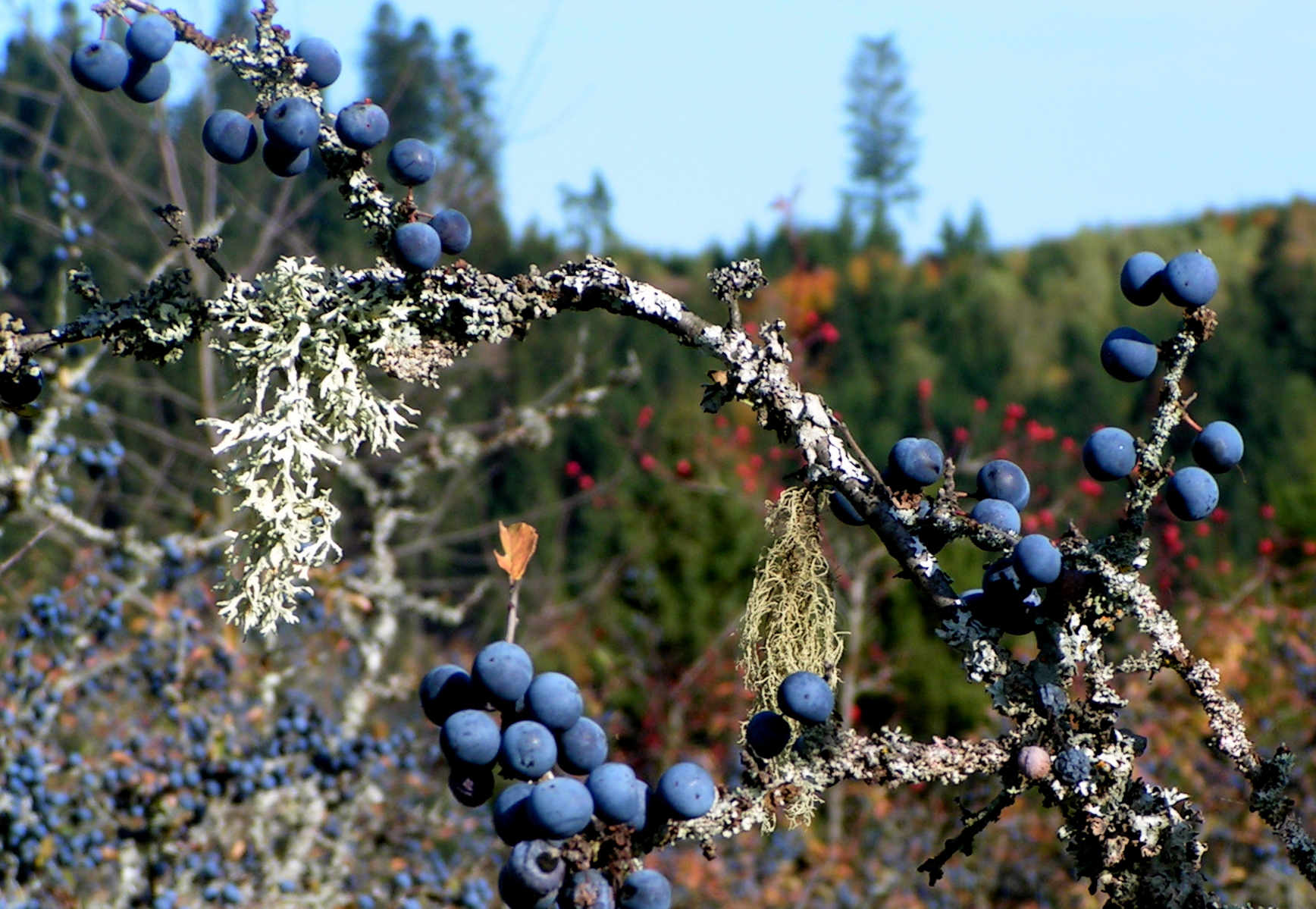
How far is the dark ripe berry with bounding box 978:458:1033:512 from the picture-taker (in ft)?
5.41

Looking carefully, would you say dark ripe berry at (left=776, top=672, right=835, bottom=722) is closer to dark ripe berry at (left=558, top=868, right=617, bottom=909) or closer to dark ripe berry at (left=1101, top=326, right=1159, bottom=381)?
dark ripe berry at (left=558, top=868, right=617, bottom=909)

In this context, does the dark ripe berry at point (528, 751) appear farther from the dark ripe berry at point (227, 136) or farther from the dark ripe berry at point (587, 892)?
the dark ripe berry at point (227, 136)

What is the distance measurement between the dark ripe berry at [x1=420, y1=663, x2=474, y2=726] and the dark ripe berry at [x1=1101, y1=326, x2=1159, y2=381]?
84 cm

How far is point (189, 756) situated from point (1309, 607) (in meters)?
6.78

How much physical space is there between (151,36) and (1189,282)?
4.28 ft

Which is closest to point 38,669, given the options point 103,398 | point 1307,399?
point 103,398

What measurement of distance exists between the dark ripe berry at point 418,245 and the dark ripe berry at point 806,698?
66cm

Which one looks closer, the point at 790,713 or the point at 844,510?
the point at 790,713

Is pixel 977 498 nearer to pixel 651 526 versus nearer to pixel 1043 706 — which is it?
pixel 1043 706

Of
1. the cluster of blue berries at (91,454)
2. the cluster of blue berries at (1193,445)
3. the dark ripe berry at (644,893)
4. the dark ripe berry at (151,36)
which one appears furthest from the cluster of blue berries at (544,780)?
the cluster of blue berries at (91,454)

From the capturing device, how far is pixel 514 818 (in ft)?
4.53

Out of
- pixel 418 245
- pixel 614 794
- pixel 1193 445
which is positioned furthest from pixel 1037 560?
pixel 418 245

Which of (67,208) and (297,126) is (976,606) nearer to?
(297,126)

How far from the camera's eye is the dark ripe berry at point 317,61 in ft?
5.40
